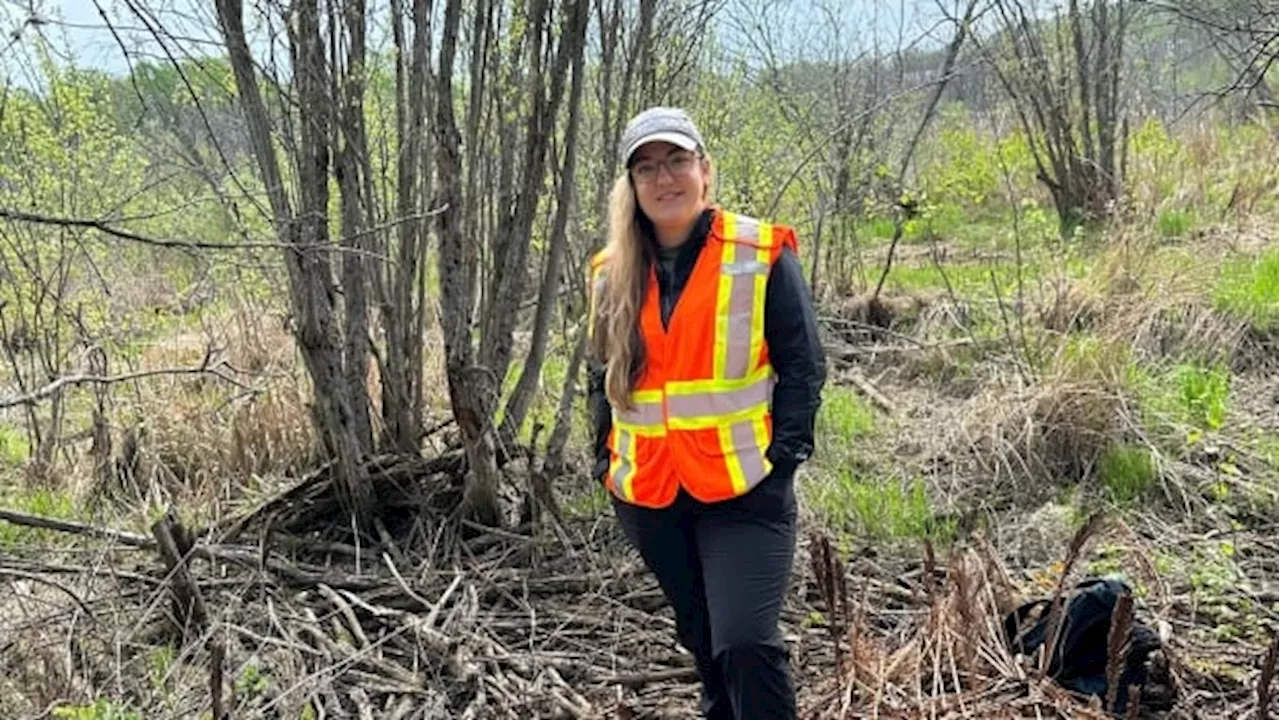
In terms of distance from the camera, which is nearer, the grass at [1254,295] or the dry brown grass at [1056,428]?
the dry brown grass at [1056,428]

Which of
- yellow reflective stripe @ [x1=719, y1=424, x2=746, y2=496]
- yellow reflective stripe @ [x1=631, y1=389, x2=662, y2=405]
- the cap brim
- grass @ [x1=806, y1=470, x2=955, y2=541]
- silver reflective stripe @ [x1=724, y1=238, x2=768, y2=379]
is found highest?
the cap brim

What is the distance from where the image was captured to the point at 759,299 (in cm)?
263

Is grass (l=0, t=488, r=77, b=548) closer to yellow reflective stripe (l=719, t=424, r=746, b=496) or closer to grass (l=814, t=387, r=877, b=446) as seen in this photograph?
yellow reflective stripe (l=719, t=424, r=746, b=496)

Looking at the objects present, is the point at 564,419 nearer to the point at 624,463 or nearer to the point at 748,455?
the point at 624,463

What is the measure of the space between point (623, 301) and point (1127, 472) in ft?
9.66

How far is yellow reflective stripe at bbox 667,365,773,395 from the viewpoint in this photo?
2.64 m

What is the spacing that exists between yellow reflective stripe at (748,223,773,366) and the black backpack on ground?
1.22 m

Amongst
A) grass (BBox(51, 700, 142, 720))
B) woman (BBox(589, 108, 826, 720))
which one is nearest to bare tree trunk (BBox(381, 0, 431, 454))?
grass (BBox(51, 700, 142, 720))

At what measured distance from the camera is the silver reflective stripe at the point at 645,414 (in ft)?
8.86

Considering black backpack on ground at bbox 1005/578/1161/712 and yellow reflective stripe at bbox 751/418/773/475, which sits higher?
yellow reflective stripe at bbox 751/418/773/475

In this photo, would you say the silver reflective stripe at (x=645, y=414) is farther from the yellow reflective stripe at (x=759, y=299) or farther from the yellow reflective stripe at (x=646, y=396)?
the yellow reflective stripe at (x=759, y=299)

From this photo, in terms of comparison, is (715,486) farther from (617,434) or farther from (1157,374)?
(1157,374)

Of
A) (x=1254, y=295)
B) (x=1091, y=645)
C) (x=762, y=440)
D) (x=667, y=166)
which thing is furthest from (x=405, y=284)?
(x=1254, y=295)

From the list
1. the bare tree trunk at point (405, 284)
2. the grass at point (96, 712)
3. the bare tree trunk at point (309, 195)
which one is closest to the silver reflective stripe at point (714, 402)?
the grass at point (96, 712)
